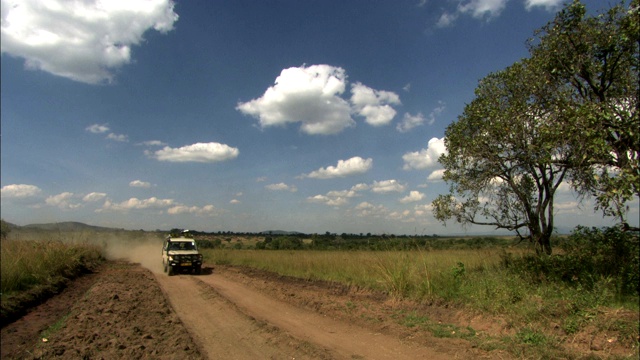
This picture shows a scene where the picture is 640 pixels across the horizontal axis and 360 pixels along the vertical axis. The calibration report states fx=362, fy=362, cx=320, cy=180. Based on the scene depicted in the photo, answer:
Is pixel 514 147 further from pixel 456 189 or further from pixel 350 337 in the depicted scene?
pixel 350 337

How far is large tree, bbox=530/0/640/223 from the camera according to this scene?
7727 mm

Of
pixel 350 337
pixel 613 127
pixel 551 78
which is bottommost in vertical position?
pixel 350 337

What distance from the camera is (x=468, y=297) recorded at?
31.7 feet

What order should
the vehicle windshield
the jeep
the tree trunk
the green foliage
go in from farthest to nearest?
the vehicle windshield < the jeep < the green foliage < the tree trunk

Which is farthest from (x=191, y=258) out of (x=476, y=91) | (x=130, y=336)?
(x=476, y=91)

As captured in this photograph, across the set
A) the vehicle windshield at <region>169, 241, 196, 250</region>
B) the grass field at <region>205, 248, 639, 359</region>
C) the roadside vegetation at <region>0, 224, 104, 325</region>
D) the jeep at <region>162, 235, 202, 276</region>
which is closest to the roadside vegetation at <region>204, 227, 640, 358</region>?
the grass field at <region>205, 248, 639, 359</region>

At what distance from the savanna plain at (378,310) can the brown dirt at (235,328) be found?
38 millimetres

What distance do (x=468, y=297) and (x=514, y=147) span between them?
4.84m

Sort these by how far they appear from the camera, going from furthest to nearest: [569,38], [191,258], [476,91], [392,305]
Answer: [191,258] → [476,91] → [392,305] → [569,38]

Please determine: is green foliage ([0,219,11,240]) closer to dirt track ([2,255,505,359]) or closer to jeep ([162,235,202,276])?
dirt track ([2,255,505,359])

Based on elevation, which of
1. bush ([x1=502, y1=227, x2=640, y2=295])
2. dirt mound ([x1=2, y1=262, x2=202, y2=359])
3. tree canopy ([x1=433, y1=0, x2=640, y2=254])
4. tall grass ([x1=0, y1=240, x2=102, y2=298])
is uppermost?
tree canopy ([x1=433, y1=0, x2=640, y2=254])

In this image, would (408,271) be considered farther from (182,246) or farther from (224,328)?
(182,246)

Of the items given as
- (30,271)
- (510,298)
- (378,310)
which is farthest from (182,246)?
(510,298)

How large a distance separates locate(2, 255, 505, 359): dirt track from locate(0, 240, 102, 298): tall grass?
3.85 feet
